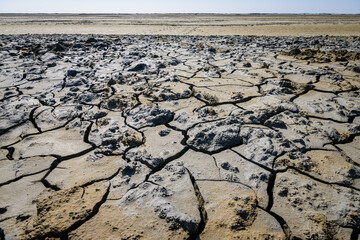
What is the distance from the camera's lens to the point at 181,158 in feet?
5.11

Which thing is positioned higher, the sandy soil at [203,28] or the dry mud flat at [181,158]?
the sandy soil at [203,28]

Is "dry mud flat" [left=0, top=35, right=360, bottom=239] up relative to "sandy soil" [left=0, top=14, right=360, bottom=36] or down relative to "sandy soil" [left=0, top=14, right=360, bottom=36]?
down

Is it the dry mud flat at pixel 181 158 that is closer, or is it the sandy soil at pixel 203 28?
the dry mud flat at pixel 181 158

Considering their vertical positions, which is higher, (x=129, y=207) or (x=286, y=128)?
(x=286, y=128)

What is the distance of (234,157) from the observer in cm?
155

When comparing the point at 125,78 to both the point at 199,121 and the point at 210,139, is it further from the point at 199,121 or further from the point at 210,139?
the point at 210,139

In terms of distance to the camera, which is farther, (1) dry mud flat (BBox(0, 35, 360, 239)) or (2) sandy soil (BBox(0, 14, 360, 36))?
(2) sandy soil (BBox(0, 14, 360, 36))

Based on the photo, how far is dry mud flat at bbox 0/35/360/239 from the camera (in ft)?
3.58

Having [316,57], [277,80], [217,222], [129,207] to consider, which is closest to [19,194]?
[129,207]

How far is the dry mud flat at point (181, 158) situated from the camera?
109cm

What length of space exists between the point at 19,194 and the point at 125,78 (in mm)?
2233

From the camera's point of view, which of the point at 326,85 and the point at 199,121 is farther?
the point at 326,85

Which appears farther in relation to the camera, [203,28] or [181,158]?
[203,28]

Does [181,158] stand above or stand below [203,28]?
below
